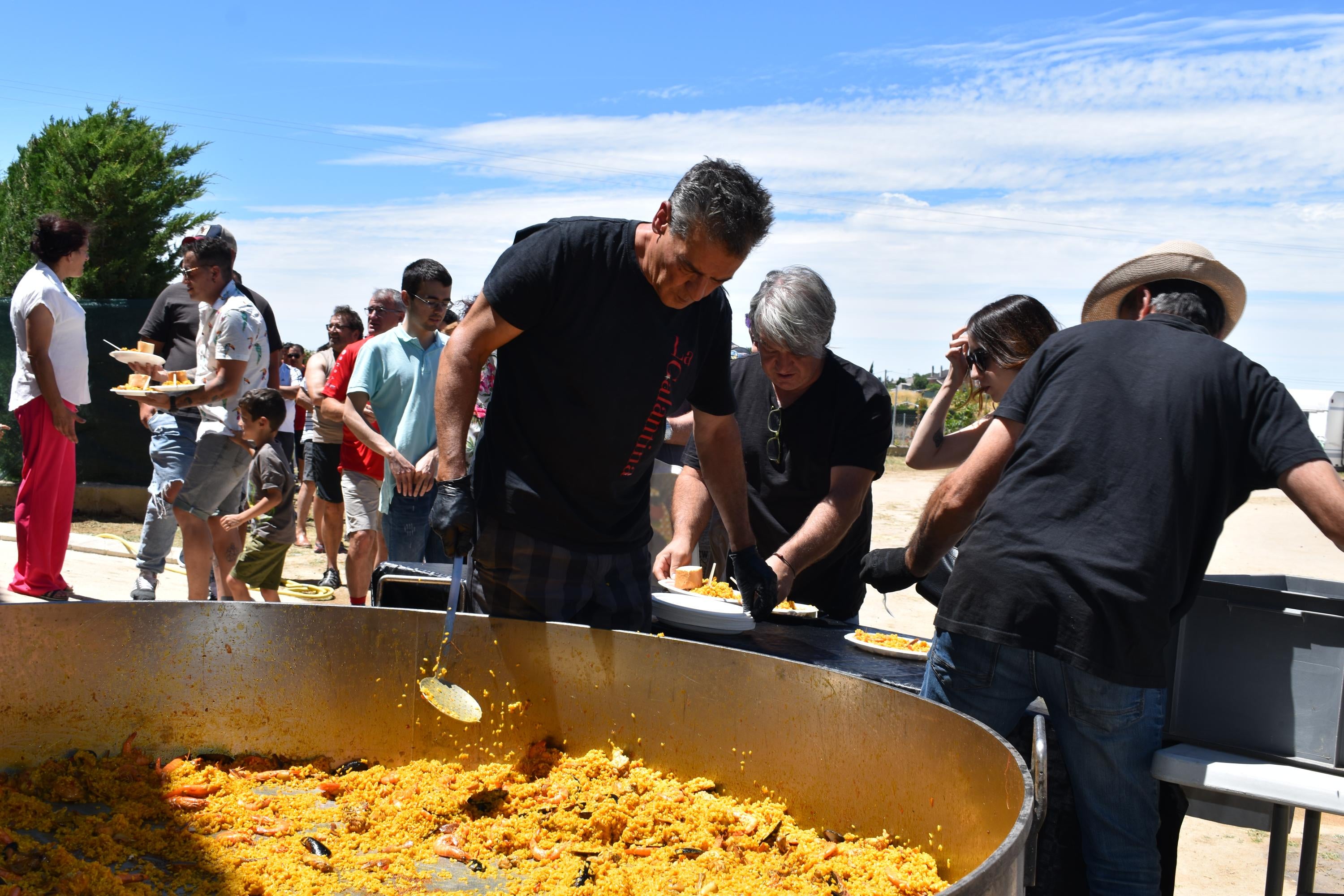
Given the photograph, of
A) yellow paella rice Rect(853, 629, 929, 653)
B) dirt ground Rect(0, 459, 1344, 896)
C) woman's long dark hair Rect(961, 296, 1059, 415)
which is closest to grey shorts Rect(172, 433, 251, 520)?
dirt ground Rect(0, 459, 1344, 896)

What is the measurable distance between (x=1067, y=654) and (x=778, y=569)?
3.09 ft

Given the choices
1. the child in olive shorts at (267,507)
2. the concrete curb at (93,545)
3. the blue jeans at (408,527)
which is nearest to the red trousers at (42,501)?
the child in olive shorts at (267,507)

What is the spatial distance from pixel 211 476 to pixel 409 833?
3.36m

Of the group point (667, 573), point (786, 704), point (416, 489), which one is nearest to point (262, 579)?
point (416, 489)

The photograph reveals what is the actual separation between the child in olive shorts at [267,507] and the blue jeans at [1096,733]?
139 inches

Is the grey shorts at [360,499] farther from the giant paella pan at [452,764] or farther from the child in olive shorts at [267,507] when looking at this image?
the giant paella pan at [452,764]

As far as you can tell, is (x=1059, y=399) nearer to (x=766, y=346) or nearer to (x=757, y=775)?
(x=757, y=775)

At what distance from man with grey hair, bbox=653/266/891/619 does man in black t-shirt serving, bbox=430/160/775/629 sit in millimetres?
761

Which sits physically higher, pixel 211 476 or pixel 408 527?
pixel 211 476

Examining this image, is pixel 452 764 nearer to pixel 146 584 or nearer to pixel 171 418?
pixel 171 418

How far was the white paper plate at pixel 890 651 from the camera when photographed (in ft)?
8.16

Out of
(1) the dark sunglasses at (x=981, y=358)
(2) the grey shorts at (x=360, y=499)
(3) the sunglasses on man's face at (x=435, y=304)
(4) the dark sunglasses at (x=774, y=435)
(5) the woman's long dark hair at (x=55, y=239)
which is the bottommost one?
(2) the grey shorts at (x=360, y=499)

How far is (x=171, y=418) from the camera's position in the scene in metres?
4.91

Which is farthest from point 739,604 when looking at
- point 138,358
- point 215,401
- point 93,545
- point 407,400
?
point 93,545
